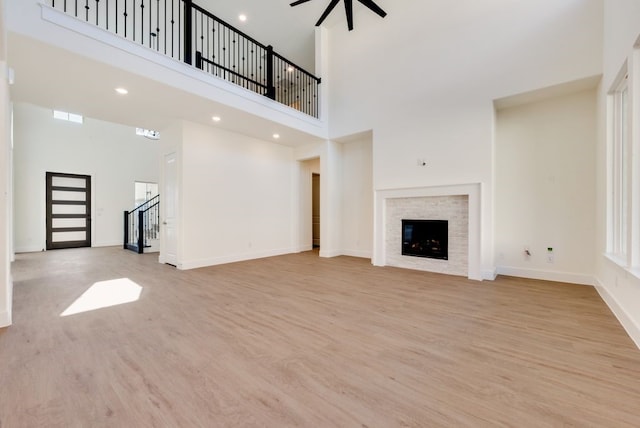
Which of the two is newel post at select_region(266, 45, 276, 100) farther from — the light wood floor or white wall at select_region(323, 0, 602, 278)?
the light wood floor

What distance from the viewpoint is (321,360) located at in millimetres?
1920

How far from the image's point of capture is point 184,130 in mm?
5074

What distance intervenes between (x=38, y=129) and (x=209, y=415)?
9.91m

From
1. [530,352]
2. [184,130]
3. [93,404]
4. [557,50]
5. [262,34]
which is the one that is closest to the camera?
[93,404]

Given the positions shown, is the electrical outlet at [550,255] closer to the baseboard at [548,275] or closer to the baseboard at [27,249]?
the baseboard at [548,275]

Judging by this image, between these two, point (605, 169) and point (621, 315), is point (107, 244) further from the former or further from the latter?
point (605, 169)

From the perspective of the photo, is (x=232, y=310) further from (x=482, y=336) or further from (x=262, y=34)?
(x=262, y=34)

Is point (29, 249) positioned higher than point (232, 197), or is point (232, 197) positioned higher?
point (232, 197)

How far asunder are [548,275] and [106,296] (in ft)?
20.7

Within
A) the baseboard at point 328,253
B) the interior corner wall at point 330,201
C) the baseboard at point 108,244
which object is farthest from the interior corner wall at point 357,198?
the baseboard at point 108,244

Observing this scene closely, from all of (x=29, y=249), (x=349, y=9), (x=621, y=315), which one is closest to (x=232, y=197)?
(x=349, y=9)

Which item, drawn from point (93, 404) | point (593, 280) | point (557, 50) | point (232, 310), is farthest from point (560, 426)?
point (557, 50)

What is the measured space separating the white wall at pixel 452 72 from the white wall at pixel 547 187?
0.51 m

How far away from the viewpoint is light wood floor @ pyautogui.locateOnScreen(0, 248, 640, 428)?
1404 millimetres
